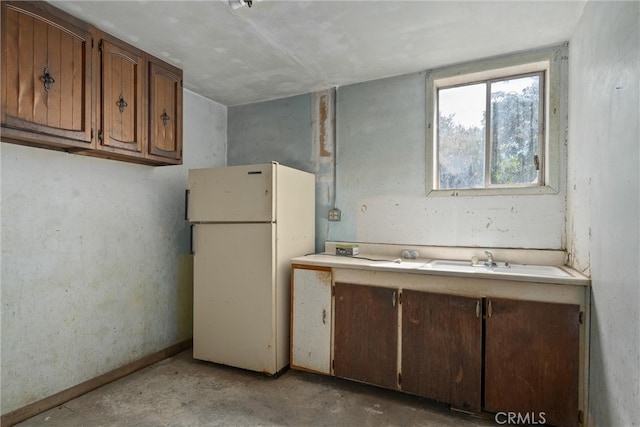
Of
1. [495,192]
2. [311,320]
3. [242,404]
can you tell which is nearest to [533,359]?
[495,192]

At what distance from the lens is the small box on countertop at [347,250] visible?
302 cm

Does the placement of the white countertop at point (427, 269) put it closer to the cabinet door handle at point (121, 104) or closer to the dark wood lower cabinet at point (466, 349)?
the dark wood lower cabinet at point (466, 349)

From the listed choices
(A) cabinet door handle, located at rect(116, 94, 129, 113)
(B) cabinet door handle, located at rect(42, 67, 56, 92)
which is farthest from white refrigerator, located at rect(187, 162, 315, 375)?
(B) cabinet door handle, located at rect(42, 67, 56, 92)

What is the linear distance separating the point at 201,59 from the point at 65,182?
4.44 ft

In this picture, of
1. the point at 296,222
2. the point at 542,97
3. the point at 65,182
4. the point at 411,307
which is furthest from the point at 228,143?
the point at 542,97

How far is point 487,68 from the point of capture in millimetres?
2666

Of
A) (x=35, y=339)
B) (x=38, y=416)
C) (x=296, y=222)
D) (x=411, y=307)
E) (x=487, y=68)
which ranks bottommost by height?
(x=38, y=416)

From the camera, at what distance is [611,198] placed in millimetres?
1532

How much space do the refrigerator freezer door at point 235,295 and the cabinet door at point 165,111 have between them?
2.25 ft

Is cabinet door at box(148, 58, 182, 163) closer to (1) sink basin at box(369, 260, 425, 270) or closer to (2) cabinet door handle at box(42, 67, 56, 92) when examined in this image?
(2) cabinet door handle at box(42, 67, 56, 92)

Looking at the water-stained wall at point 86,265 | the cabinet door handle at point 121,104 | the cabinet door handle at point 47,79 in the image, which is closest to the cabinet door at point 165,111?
the cabinet door handle at point 121,104

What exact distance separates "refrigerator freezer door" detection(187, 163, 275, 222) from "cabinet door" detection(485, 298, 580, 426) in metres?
1.73

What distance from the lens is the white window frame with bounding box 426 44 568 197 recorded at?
2441mm

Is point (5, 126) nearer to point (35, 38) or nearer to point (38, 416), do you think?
point (35, 38)
